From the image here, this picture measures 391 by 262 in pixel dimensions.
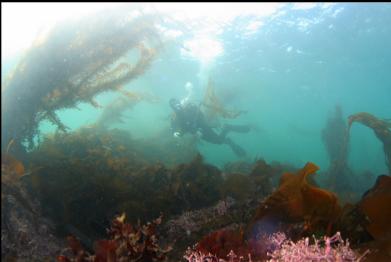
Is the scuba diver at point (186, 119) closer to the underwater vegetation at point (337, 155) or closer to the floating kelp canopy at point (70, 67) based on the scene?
the floating kelp canopy at point (70, 67)

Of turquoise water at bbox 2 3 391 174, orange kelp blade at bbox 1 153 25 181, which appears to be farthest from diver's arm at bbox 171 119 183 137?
orange kelp blade at bbox 1 153 25 181

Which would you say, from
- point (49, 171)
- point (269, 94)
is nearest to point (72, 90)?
point (49, 171)

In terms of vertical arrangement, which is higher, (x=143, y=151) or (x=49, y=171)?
(x=49, y=171)

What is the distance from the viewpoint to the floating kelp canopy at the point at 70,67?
684 cm

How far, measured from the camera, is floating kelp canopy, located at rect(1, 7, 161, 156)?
6.84 meters

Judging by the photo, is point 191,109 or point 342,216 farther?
point 191,109

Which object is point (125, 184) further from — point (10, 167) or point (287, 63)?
point (287, 63)

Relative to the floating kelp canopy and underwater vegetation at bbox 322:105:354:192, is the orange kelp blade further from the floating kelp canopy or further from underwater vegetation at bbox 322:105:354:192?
underwater vegetation at bbox 322:105:354:192

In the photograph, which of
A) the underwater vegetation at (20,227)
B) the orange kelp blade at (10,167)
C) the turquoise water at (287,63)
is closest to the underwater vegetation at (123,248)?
the underwater vegetation at (20,227)

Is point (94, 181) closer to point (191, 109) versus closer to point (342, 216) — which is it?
point (342, 216)

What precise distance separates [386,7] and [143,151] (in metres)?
17.1

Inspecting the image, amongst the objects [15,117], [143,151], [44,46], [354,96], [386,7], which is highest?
[44,46]

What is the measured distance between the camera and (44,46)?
6.92 meters

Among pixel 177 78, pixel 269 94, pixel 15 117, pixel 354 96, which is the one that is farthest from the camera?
pixel 354 96
